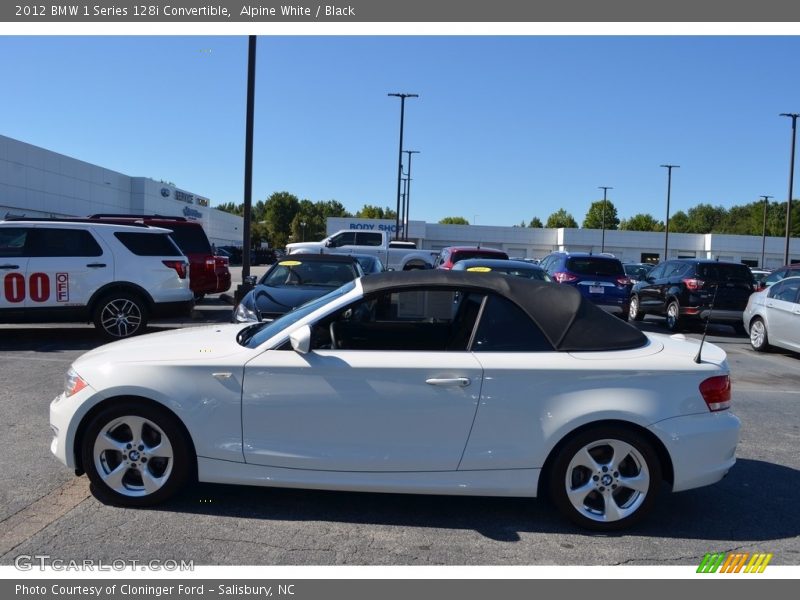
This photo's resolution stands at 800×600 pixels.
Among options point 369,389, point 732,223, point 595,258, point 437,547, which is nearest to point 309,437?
point 369,389

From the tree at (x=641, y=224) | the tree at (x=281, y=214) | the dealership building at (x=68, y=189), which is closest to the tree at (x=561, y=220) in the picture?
the tree at (x=641, y=224)

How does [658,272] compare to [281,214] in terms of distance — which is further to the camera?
[281,214]

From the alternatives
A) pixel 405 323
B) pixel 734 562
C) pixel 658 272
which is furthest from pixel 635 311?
pixel 734 562

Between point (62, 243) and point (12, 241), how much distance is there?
2.26 feet

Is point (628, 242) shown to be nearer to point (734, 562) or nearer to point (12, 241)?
point (12, 241)

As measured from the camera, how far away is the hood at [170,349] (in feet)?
14.4

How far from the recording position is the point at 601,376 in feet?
13.8

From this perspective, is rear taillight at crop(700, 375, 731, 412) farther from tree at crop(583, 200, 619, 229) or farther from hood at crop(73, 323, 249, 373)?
tree at crop(583, 200, 619, 229)

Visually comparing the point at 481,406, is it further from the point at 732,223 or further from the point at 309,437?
the point at 732,223

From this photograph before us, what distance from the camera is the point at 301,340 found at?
13.6 feet

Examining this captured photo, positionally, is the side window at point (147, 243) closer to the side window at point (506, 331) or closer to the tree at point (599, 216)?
the side window at point (506, 331)

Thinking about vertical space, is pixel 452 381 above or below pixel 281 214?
below
